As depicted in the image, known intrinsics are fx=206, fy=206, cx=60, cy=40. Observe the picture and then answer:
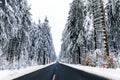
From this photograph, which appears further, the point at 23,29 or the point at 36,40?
the point at 36,40

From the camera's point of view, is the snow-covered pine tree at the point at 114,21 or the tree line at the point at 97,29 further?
the snow-covered pine tree at the point at 114,21

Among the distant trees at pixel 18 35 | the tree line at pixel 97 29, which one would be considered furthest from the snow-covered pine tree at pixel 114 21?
the distant trees at pixel 18 35

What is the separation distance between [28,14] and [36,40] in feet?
78.1

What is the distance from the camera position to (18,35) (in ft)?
134

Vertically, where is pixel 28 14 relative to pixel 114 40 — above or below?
above

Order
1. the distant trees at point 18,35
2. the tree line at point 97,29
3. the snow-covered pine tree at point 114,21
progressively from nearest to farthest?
1. the tree line at point 97,29
2. the distant trees at point 18,35
3. the snow-covered pine tree at point 114,21

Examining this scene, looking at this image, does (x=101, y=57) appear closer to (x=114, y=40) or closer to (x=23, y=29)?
(x=114, y=40)

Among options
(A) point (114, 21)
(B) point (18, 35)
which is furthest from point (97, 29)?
(B) point (18, 35)

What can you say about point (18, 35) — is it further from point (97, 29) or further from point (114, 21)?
point (114, 21)

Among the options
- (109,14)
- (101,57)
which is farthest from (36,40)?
(101,57)

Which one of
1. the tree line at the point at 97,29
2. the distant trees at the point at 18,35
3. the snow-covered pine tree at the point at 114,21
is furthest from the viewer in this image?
the snow-covered pine tree at the point at 114,21

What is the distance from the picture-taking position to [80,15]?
4719 cm

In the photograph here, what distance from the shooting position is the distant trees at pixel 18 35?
26.6 metres

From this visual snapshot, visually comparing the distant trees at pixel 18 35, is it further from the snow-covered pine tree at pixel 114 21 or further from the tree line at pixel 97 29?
the snow-covered pine tree at pixel 114 21
